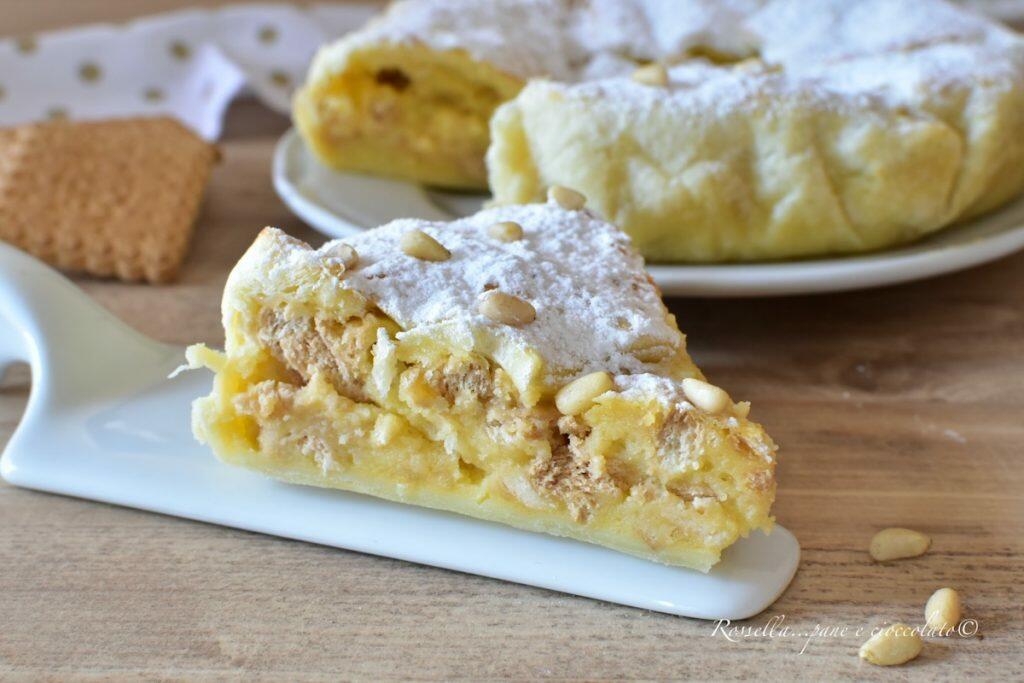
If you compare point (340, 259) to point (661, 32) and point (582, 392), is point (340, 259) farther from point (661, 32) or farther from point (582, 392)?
point (661, 32)

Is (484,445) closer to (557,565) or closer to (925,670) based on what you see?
(557,565)

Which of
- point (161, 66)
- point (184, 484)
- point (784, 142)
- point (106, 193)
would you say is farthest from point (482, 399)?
point (161, 66)

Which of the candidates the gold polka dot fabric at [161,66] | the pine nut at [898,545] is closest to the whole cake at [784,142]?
the pine nut at [898,545]

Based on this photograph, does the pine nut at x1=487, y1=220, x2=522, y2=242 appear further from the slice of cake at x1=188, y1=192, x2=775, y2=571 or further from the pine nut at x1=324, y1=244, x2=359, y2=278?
the pine nut at x1=324, y1=244, x2=359, y2=278

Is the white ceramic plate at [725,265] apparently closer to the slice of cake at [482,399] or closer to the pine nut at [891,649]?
the slice of cake at [482,399]

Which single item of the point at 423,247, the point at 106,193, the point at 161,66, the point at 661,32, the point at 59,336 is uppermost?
the point at 423,247

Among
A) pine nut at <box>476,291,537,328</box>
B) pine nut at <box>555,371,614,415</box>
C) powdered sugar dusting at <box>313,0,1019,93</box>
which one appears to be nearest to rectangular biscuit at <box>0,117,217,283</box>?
powdered sugar dusting at <box>313,0,1019,93</box>

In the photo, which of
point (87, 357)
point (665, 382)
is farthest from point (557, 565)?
point (87, 357)

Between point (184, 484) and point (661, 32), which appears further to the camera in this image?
point (661, 32)
